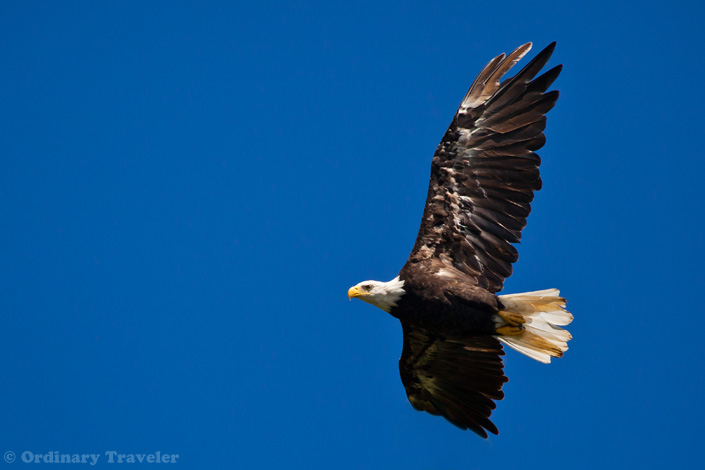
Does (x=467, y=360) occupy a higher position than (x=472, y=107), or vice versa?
(x=472, y=107)

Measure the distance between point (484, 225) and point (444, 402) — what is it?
2761mm

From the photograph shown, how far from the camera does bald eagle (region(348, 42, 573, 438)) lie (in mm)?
10664

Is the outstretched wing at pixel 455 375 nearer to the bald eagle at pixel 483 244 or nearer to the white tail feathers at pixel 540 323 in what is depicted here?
the bald eagle at pixel 483 244

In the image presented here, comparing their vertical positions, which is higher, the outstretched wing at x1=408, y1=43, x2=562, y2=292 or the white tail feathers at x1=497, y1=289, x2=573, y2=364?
the outstretched wing at x1=408, y1=43, x2=562, y2=292

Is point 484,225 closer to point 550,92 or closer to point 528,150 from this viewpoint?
point 528,150

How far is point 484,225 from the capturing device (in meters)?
11.0

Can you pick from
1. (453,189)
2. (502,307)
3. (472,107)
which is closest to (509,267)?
(502,307)

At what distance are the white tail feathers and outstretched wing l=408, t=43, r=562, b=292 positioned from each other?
0.45m

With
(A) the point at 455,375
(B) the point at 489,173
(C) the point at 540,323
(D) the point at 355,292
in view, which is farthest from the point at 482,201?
(A) the point at 455,375

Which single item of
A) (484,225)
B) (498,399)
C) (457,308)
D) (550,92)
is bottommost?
(498,399)

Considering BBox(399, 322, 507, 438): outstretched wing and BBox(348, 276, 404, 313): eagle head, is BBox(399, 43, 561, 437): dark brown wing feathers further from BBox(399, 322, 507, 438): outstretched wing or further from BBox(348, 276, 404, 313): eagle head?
BBox(348, 276, 404, 313): eagle head

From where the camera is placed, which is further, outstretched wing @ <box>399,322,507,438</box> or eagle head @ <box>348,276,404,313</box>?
outstretched wing @ <box>399,322,507,438</box>

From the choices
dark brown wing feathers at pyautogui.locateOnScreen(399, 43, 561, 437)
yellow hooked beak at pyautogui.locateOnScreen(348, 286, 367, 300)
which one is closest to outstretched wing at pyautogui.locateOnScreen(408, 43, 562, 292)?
dark brown wing feathers at pyautogui.locateOnScreen(399, 43, 561, 437)

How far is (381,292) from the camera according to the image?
429 inches
